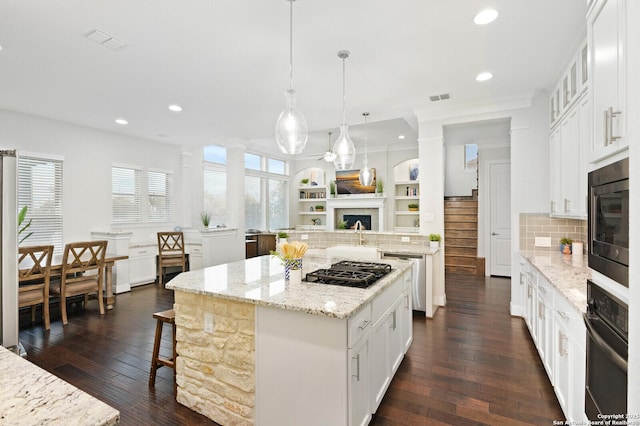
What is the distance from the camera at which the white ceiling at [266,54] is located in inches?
93.9

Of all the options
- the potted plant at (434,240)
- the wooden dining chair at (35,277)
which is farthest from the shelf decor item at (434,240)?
the wooden dining chair at (35,277)

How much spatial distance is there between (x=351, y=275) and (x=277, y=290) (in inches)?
23.1

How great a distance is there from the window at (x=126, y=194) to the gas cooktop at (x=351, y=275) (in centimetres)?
514

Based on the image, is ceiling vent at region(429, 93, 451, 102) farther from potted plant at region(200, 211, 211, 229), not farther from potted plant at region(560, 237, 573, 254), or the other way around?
potted plant at region(200, 211, 211, 229)

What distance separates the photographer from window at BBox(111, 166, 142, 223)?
5945mm

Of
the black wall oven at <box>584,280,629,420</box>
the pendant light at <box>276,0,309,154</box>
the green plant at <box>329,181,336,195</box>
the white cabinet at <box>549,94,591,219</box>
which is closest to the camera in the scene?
the black wall oven at <box>584,280,629,420</box>

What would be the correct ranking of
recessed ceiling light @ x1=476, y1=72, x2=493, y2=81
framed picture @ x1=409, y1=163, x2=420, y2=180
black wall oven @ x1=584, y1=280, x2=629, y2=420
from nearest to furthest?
black wall oven @ x1=584, y1=280, x2=629, y2=420 < recessed ceiling light @ x1=476, y1=72, x2=493, y2=81 < framed picture @ x1=409, y1=163, x2=420, y2=180

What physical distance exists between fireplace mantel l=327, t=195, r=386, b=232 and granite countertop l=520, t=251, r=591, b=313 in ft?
15.9

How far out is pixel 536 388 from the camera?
2455 mm

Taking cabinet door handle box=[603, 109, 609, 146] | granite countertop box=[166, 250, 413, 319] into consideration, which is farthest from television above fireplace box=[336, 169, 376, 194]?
cabinet door handle box=[603, 109, 609, 146]

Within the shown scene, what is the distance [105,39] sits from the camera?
2.74 m

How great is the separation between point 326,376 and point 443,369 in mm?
1591

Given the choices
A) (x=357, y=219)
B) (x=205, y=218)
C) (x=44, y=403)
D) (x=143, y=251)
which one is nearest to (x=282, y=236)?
(x=205, y=218)

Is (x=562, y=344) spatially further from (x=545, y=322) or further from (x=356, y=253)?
(x=356, y=253)
